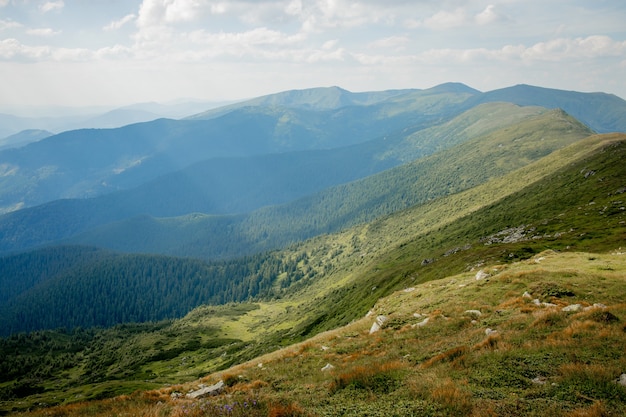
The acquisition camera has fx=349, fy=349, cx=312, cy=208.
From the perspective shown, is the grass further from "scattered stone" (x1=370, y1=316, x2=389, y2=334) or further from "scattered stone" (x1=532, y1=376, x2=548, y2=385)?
"scattered stone" (x1=370, y1=316, x2=389, y2=334)

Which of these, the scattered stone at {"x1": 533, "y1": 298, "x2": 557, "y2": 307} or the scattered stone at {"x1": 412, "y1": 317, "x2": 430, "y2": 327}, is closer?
the scattered stone at {"x1": 533, "y1": 298, "x2": 557, "y2": 307}

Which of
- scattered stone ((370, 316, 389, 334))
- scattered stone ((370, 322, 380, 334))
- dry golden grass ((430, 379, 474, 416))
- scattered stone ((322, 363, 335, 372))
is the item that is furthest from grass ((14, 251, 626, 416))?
scattered stone ((370, 316, 389, 334))

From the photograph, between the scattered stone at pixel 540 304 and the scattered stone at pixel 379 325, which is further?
the scattered stone at pixel 379 325

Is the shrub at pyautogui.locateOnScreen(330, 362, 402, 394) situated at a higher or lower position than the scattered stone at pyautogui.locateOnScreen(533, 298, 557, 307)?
higher

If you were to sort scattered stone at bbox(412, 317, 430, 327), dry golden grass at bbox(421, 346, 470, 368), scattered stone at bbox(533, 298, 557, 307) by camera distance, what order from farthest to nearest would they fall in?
scattered stone at bbox(412, 317, 430, 327), scattered stone at bbox(533, 298, 557, 307), dry golden grass at bbox(421, 346, 470, 368)

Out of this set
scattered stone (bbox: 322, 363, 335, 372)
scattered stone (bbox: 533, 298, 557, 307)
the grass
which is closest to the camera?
the grass

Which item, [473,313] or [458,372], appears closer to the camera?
[458,372]

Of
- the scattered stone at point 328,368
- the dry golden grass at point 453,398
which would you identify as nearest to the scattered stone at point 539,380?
the dry golden grass at point 453,398

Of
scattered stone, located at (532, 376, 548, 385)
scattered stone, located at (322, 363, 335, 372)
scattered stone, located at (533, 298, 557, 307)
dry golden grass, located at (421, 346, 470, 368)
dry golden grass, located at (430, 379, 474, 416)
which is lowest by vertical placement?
scattered stone, located at (322, 363, 335, 372)

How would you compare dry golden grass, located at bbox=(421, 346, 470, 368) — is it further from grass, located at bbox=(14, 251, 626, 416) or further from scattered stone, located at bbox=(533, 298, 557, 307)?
scattered stone, located at bbox=(533, 298, 557, 307)

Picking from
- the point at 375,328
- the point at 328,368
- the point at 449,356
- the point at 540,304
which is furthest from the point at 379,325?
the point at 449,356

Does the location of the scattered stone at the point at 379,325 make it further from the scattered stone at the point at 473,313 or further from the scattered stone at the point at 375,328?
the scattered stone at the point at 473,313

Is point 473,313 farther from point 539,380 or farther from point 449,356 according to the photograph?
point 539,380

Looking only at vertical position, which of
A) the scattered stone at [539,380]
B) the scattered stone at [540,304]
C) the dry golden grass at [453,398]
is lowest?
the scattered stone at [540,304]
